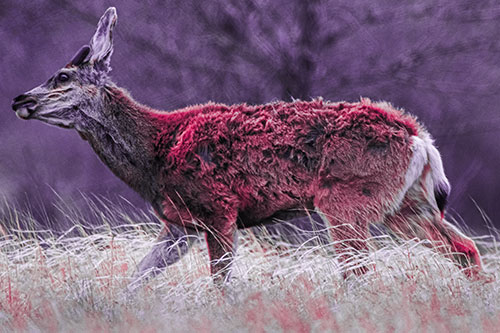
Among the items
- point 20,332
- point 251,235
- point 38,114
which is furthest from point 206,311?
point 251,235

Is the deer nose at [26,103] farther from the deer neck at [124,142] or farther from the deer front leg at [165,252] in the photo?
the deer front leg at [165,252]

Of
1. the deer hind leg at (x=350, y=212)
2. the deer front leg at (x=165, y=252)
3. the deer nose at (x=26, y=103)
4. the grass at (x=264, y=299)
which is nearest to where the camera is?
the grass at (x=264, y=299)

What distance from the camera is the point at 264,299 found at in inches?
174

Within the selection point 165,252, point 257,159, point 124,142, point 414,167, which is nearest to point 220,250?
point 165,252

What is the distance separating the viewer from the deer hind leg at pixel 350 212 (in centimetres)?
499

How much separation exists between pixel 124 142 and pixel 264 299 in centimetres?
159

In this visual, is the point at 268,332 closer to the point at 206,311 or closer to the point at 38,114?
the point at 206,311

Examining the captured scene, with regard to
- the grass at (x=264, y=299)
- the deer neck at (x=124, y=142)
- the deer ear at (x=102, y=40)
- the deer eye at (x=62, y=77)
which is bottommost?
the grass at (x=264, y=299)

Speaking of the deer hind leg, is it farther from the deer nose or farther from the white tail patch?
the deer nose

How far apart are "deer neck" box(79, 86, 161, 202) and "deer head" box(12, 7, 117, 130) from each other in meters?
0.06

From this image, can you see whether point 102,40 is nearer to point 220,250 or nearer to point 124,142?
point 124,142

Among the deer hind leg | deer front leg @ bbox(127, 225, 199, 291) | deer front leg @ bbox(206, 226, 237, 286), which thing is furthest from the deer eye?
the deer hind leg

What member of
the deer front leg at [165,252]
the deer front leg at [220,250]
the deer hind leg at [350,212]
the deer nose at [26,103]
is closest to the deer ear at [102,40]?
the deer nose at [26,103]

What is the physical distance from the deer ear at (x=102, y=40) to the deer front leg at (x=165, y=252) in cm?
128
